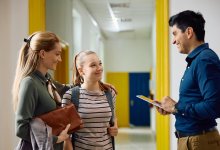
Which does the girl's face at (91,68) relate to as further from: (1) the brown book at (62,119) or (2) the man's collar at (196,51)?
(2) the man's collar at (196,51)

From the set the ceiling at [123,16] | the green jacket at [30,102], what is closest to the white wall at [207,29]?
the green jacket at [30,102]

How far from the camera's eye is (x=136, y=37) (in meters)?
11.8

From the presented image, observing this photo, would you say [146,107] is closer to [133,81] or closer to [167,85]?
[133,81]

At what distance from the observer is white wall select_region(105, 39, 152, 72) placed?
1208 cm

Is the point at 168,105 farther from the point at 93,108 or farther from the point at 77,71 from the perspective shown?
the point at 77,71

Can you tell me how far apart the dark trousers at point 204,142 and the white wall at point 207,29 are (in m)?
1.33

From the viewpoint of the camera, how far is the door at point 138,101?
12.0 meters

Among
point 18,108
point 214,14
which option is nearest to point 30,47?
point 18,108

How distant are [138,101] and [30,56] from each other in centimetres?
1025

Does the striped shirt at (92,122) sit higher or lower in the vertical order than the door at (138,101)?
higher

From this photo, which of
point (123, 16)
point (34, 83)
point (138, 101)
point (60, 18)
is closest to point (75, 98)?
point (34, 83)

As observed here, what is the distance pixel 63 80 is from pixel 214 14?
281 centimetres


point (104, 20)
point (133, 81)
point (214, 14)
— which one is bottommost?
point (133, 81)

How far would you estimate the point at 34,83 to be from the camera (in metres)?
1.83
